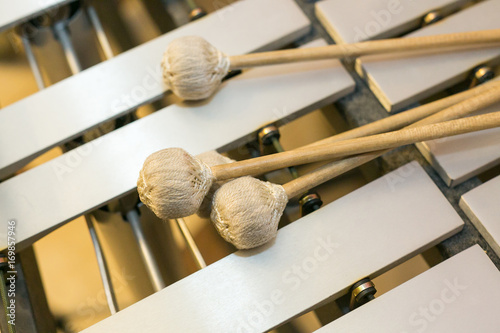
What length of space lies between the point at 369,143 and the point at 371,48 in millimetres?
313

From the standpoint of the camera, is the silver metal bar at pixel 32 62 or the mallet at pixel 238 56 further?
the silver metal bar at pixel 32 62

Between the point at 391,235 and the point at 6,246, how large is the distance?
938mm

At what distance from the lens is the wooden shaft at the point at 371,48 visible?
147cm

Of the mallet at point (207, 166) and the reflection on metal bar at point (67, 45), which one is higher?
the reflection on metal bar at point (67, 45)

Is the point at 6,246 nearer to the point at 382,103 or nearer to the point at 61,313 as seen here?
the point at 61,313

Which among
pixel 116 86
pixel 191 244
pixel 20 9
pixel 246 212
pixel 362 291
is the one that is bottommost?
pixel 362 291

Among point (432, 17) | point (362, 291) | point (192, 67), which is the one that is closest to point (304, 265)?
point (362, 291)

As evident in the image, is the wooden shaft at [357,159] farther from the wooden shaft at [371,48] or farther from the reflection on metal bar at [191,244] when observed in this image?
the reflection on metal bar at [191,244]

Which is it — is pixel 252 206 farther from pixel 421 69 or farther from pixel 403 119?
pixel 421 69

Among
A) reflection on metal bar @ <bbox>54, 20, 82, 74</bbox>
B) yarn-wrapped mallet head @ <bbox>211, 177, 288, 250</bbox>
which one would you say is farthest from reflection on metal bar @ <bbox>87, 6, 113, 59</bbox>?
yarn-wrapped mallet head @ <bbox>211, 177, 288, 250</bbox>

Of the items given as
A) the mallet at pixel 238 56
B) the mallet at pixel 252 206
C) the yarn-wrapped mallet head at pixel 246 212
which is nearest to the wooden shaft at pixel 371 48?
the mallet at pixel 238 56

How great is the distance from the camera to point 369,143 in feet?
4.32

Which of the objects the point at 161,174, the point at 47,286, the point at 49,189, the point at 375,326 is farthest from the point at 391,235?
the point at 47,286

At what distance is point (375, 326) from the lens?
1.18 m
